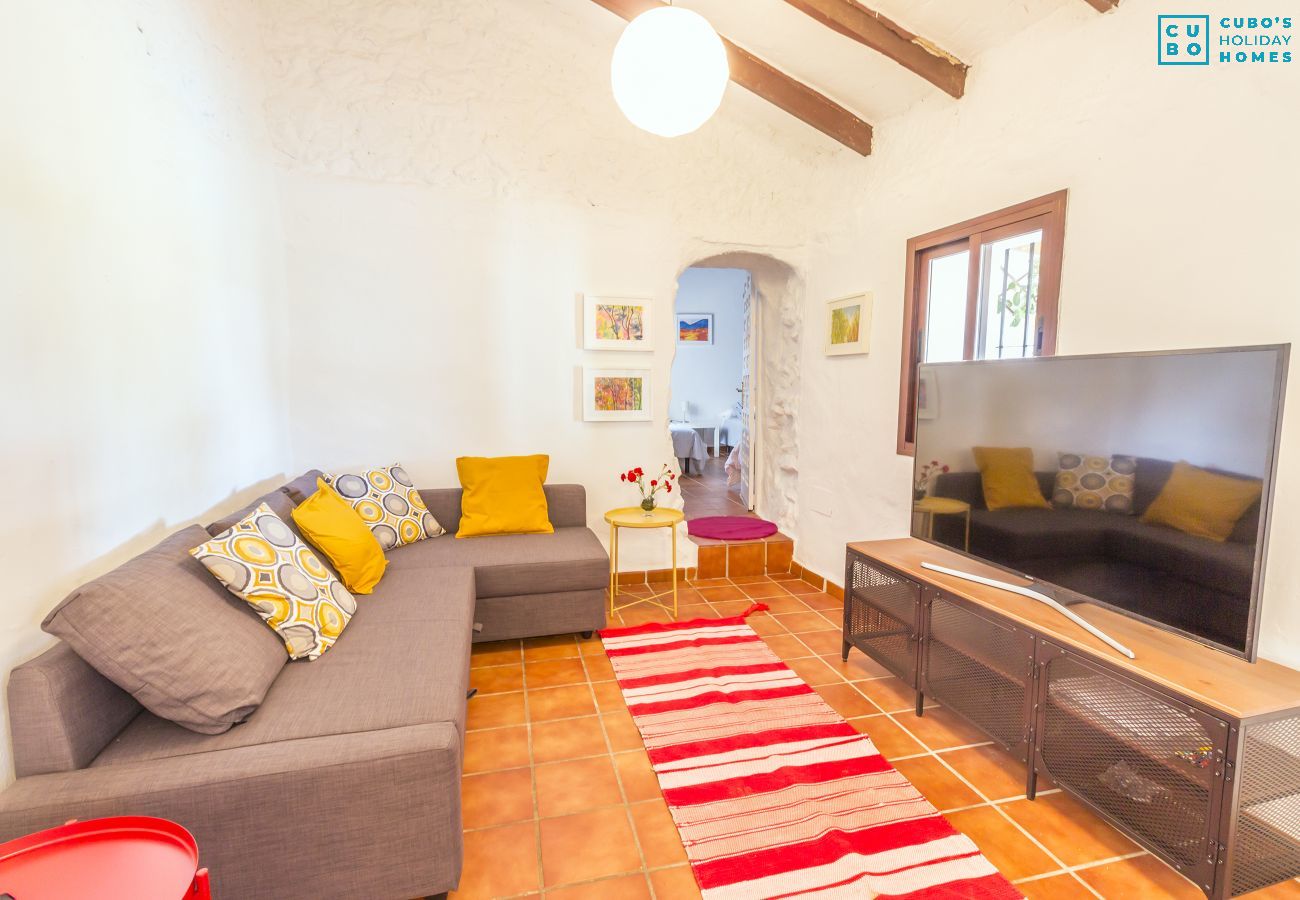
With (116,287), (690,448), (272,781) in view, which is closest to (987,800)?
(272,781)

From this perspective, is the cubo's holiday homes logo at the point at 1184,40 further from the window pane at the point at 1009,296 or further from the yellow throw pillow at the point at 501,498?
the yellow throw pillow at the point at 501,498

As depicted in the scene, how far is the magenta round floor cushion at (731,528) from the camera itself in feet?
14.1

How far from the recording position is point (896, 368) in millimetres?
3434

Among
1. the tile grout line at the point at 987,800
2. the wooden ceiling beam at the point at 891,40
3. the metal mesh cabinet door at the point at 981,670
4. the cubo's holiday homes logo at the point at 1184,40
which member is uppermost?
the wooden ceiling beam at the point at 891,40

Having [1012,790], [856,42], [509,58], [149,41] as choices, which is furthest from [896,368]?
[149,41]

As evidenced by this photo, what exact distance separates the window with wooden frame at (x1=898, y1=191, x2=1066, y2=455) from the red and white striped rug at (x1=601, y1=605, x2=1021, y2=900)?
1497mm

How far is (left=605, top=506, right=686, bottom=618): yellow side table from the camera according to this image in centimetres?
350

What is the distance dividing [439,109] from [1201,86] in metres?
3.49

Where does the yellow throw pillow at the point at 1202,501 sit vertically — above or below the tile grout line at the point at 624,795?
above

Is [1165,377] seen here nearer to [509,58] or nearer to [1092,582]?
[1092,582]

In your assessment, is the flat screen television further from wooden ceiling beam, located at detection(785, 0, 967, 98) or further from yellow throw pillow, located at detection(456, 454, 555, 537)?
yellow throw pillow, located at detection(456, 454, 555, 537)

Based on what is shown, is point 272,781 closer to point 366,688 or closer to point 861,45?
point 366,688

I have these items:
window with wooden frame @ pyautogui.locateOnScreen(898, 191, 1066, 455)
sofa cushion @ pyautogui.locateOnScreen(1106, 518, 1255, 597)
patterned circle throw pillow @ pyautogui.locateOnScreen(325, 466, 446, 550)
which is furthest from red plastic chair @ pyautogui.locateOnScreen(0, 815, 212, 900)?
window with wooden frame @ pyautogui.locateOnScreen(898, 191, 1066, 455)

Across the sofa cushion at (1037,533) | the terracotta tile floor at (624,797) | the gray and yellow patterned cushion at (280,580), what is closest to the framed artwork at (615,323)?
the terracotta tile floor at (624,797)
